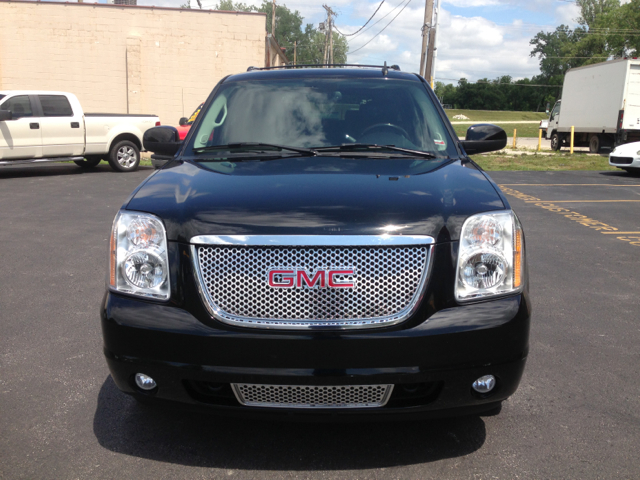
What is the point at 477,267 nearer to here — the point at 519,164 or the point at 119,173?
the point at 119,173

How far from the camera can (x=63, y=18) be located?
2116 centimetres

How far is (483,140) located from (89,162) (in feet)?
45.4

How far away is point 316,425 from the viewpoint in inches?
115

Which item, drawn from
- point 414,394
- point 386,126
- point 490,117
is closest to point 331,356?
point 414,394

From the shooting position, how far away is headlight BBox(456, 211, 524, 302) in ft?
8.15

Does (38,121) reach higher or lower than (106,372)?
higher

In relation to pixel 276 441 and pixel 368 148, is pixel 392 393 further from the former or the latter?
pixel 368 148

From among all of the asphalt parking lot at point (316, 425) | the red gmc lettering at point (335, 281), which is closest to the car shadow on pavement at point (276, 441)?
the asphalt parking lot at point (316, 425)

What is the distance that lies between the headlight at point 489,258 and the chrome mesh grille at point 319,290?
0.69 ft

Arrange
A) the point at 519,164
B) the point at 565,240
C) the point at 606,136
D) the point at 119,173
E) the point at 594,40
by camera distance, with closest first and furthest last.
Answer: the point at 565,240 < the point at 119,173 < the point at 519,164 < the point at 606,136 < the point at 594,40

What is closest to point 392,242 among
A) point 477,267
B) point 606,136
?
point 477,267

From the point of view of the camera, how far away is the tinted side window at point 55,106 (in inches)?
552

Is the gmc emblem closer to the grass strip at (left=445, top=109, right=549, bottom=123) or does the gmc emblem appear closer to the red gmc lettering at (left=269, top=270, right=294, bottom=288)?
the red gmc lettering at (left=269, top=270, right=294, bottom=288)

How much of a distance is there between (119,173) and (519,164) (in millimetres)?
11900
